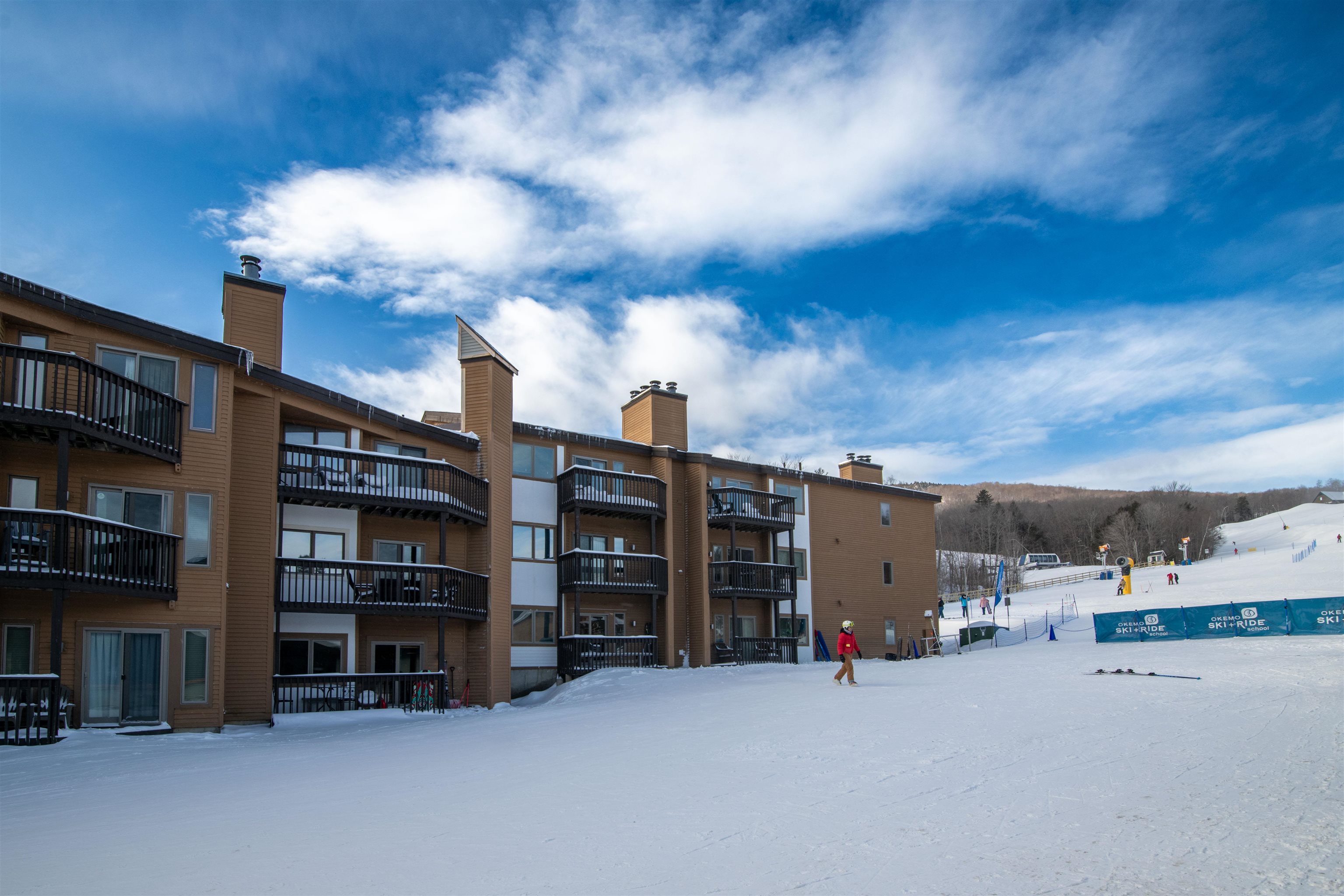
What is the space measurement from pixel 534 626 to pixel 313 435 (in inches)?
368

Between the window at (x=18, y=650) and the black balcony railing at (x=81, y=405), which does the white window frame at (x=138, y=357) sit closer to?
the black balcony railing at (x=81, y=405)

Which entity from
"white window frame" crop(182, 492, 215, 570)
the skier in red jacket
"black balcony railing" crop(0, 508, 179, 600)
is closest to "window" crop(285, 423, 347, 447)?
"white window frame" crop(182, 492, 215, 570)

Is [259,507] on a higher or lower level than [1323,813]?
higher

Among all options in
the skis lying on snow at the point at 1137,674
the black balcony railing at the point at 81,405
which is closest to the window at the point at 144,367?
the black balcony railing at the point at 81,405

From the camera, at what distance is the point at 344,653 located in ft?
79.4

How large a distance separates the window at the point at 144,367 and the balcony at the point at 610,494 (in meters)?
13.0

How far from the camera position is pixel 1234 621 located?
115 feet

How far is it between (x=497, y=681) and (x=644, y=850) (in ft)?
64.2

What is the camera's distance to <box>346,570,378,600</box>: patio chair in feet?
77.4

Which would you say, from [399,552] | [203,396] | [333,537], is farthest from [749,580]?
[203,396]

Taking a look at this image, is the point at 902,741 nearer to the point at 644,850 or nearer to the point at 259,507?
the point at 644,850

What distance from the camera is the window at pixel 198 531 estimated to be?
19562mm

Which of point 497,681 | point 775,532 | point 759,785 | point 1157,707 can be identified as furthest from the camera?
point 775,532

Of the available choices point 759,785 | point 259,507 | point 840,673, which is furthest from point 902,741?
point 259,507
